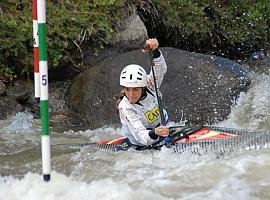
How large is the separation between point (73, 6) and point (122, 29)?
89 centimetres

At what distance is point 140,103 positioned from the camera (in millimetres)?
5496

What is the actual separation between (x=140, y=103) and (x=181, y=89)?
8.06 ft

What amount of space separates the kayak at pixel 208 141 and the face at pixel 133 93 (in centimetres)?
48

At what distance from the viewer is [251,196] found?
386cm

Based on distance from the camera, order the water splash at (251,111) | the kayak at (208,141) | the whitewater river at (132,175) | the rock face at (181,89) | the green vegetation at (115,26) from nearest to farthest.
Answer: the whitewater river at (132,175)
the kayak at (208,141)
the water splash at (251,111)
the rock face at (181,89)
the green vegetation at (115,26)

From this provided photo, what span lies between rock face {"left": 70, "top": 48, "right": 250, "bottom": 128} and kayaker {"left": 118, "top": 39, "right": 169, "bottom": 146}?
82.2 inches

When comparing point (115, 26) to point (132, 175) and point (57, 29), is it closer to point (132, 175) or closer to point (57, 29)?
point (57, 29)

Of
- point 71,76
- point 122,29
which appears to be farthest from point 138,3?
point 71,76

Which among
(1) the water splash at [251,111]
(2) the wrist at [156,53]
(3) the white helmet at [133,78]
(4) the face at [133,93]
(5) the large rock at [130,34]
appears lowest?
(1) the water splash at [251,111]

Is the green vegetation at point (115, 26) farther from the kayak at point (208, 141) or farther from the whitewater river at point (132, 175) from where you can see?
the kayak at point (208, 141)

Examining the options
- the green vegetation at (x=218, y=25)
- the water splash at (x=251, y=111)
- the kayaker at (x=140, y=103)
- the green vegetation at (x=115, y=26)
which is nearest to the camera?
the kayaker at (x=140, y=103)

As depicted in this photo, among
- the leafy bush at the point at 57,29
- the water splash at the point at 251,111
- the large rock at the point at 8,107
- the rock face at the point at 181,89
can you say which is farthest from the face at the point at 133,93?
the leafy bush at the point at 57,29

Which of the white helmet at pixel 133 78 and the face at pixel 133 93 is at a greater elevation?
the white helmet at pixel 133 78

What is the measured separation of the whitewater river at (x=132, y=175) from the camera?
4.00 metres
